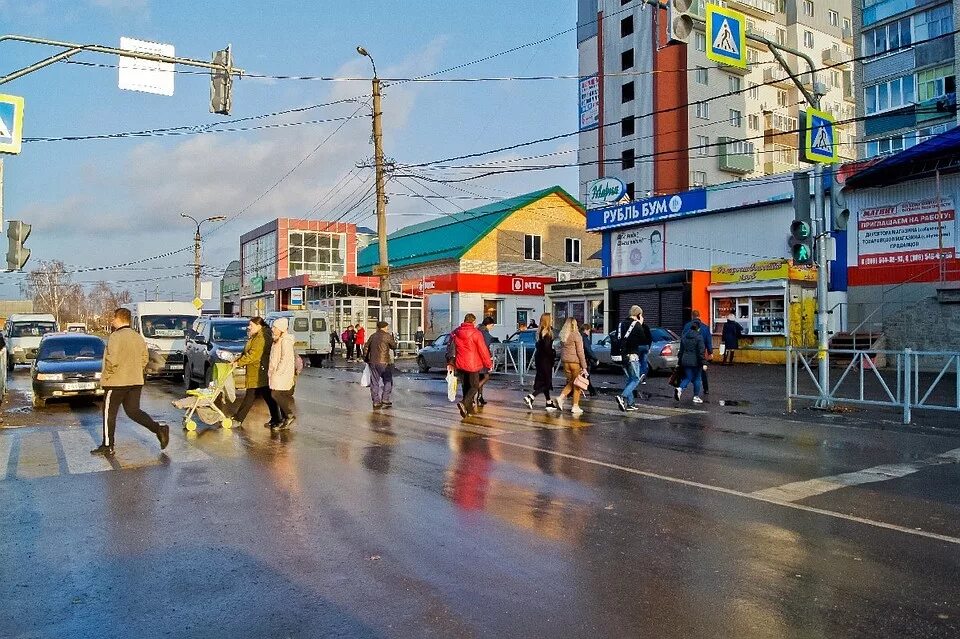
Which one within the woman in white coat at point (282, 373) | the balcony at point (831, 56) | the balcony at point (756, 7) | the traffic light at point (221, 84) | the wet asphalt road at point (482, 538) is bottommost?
the wet asphalt road at point (482, 538)

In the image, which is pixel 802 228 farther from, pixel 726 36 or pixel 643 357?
pixel 643 357

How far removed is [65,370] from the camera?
14.8 meters

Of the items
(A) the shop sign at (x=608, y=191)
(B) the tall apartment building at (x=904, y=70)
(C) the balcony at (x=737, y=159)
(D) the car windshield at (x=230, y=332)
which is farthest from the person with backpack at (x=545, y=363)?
(C) the balcony at (x=737, y=159)

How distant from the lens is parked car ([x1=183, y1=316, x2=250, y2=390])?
1639 cm

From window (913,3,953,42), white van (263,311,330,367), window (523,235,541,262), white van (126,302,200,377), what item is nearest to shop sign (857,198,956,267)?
window (913,3,953,42)

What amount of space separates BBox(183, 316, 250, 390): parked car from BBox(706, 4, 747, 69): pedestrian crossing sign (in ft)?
36.1

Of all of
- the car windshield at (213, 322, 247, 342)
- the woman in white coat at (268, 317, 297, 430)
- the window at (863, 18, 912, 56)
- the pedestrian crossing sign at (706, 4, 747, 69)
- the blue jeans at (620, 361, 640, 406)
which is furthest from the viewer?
the window at (863, 18, 912, 56)

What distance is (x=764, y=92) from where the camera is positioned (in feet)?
180

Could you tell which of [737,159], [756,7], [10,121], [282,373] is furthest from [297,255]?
[282,373]

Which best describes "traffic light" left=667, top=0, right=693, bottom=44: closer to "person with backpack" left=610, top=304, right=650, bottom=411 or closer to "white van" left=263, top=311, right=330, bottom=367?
"person with backpack" left=610, top=304, right=650, bottom=411

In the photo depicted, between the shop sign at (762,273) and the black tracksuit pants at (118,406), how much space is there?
2200 centimetres

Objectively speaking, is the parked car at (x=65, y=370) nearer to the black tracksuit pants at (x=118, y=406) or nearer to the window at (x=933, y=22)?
the black tracksuit pants at (x=118, y=406)

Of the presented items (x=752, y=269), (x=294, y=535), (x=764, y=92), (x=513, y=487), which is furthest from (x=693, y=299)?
(x=764, y=92)

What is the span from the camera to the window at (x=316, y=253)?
2196 inches
